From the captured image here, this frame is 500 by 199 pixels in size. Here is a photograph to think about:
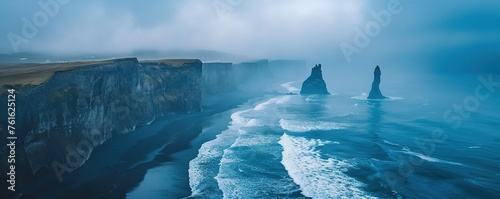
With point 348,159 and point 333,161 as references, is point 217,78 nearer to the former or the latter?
point 348,159

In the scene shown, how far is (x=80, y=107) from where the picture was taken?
40.3 meters

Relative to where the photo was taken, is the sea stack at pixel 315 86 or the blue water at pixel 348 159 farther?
the sea stack at pixel 315 86

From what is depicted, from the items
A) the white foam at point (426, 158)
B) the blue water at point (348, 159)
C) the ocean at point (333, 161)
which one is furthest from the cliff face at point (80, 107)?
the white foam at point (426, 158)

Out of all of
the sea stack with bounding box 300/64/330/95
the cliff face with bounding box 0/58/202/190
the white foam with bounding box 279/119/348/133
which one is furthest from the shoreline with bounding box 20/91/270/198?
the sea stack with bounding box 300/64/330/95

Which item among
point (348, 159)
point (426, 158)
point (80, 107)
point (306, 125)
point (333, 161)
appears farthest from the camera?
point (306, 125)

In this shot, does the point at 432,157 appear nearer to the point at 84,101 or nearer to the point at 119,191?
the point at 119,191

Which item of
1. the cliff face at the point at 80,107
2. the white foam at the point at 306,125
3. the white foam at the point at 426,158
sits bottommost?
the white foam at the point at 426,158

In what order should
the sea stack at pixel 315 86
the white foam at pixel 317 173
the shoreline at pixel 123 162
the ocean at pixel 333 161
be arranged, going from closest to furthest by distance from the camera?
1. the shoreline at pixel 123 162
2. the white foam at pixel 317 173
3. the ocean at pixel 333 161
4. the sea stack at pixel 315 86

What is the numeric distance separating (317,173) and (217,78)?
3643 inches

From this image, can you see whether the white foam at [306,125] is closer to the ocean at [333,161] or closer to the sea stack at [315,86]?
the ocean at [333,161]

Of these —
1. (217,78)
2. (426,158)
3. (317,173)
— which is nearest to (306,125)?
(426,158)

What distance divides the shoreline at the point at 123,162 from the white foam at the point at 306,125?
57.3ft

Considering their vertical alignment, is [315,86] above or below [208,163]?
above

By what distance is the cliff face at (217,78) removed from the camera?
115 meters
